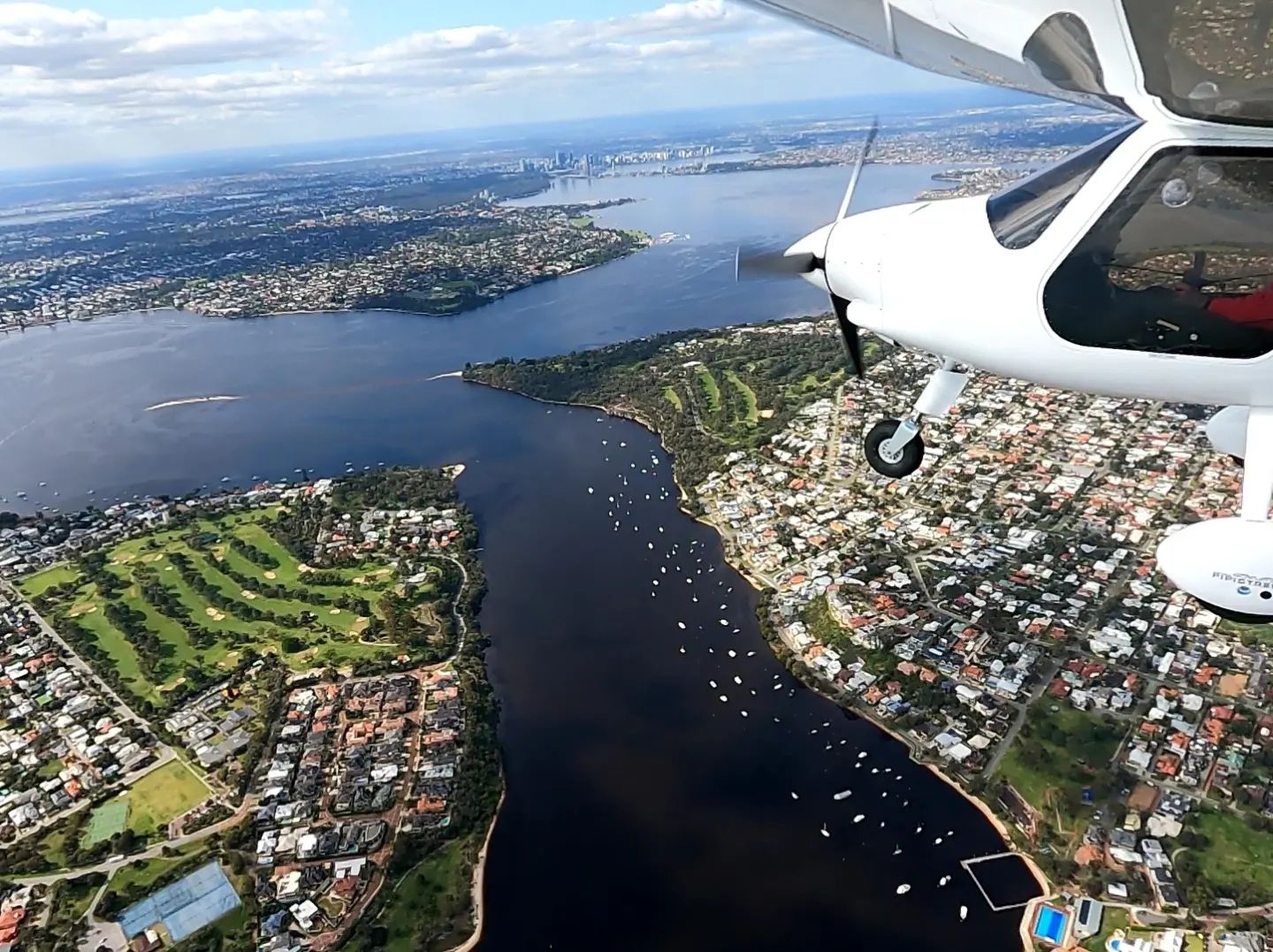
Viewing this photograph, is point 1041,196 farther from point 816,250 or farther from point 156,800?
point 156,800

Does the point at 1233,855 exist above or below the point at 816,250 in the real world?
below

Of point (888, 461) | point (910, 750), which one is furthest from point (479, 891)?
point (888, 461)

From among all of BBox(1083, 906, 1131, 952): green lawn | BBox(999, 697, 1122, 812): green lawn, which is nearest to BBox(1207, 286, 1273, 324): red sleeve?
BBox(1083, 906, 1131, 952): green lawn

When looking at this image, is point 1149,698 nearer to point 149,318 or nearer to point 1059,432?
point 1059,432

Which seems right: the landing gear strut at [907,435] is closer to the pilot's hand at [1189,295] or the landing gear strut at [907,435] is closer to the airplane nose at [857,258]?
the airplane nose at [857,258]

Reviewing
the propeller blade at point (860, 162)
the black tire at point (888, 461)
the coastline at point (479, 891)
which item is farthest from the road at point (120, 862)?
the propeller blade at point (860, 162)

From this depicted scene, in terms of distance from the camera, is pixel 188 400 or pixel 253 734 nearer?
pixel 253 734

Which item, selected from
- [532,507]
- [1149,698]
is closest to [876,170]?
[532,507]
